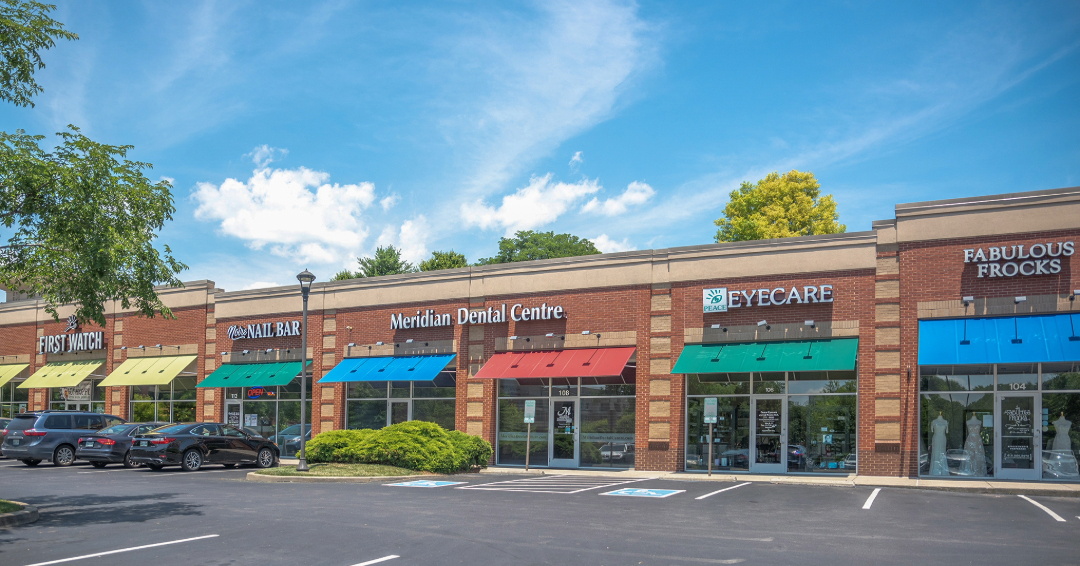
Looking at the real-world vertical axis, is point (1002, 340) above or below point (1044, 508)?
above

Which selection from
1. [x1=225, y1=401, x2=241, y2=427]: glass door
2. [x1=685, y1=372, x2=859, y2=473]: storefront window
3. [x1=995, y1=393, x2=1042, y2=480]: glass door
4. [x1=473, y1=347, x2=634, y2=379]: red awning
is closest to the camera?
[x1=995, y1=393, x2=1042, y2=480]: glass door

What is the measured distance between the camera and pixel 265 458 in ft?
86.9

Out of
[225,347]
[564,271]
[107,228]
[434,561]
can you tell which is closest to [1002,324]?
[564,271]

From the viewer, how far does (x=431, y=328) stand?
29.9 metres

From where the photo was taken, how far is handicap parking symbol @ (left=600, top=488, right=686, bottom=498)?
18141 mm

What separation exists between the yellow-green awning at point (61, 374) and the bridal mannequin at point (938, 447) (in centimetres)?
3303

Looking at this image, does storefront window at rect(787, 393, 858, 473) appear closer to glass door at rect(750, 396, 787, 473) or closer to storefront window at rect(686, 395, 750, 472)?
glass door at rect(750, 396, 787, 473)

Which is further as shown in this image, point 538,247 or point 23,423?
point 538,247

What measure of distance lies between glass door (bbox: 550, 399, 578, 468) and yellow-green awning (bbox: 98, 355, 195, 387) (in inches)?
649

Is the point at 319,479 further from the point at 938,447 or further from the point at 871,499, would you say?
the point at 938,447

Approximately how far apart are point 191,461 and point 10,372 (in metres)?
22.3

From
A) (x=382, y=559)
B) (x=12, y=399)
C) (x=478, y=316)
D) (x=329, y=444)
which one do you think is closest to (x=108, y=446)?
(x=329, y=444)

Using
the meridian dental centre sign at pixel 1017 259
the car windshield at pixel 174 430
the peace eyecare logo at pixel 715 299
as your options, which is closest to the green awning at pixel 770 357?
the peace eyecare logo at pixel 715 299

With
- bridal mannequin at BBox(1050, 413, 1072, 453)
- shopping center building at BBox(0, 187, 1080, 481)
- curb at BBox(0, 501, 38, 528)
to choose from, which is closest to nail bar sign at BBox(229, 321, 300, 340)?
shopping center building at BBox(0, 187, 1080, 481)
